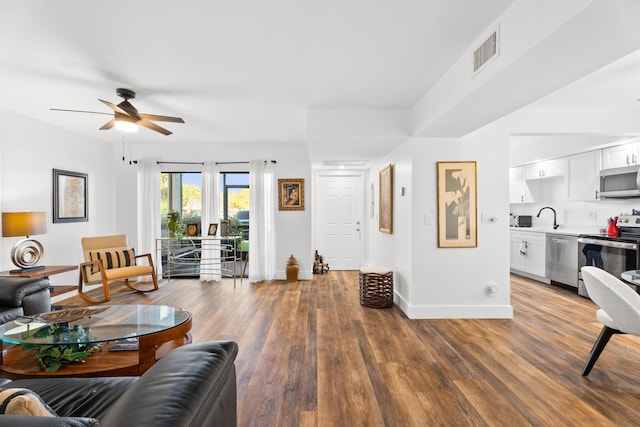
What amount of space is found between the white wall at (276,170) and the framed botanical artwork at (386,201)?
1.31 meters

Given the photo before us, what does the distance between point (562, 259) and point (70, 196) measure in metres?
7.46

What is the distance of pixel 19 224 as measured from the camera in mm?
3650

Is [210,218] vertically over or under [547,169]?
under

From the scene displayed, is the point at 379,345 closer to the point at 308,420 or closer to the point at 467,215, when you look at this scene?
the point at 308,420

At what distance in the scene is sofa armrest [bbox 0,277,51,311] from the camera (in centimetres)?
277

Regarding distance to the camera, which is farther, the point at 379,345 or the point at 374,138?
the point at 374,138

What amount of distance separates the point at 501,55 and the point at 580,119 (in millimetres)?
2612

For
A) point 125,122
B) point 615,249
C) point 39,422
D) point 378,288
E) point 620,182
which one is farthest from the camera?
point 620,182

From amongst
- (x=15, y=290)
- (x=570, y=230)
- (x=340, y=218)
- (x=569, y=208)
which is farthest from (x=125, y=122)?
(x=569, y=208)

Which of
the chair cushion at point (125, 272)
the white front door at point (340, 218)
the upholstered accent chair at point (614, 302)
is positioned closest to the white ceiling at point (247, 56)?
the upholstered accent chair at point (614, 302)

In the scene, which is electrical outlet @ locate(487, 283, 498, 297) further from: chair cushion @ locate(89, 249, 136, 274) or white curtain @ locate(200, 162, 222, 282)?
chair cushion @ locate(89, 249, 136, 274)

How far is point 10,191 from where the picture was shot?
404cm

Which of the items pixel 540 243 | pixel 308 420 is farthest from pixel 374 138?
pixel 540 243

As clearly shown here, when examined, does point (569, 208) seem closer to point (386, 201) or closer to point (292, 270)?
point (386, 201)
